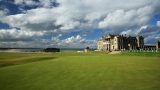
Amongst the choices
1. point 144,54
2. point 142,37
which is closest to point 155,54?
point 144,54

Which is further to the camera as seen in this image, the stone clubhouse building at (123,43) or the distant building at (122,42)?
the distant building at (122,42)

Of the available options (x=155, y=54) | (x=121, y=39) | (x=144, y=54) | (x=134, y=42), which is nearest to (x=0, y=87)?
(x=155, y=54)

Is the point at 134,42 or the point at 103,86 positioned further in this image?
the point at 134,42

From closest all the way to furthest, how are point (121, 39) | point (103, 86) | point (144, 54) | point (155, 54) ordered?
point (103, 86)
point (155, 54)
point (144, 54)
point (121, 39)

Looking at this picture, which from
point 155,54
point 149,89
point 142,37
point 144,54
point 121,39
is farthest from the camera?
point 142,37

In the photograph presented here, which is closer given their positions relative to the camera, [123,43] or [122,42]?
[122,42]

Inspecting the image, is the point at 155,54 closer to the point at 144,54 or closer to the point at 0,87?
the point at 144,54

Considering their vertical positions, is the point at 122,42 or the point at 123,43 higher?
the point at 122,42

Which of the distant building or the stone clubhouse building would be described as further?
the distant building

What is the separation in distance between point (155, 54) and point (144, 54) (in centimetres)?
585

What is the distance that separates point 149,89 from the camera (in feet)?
40.9

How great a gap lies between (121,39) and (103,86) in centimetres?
11337

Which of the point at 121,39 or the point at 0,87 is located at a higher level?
the point at 121,39

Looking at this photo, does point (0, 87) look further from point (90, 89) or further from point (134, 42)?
point (134, 42)
